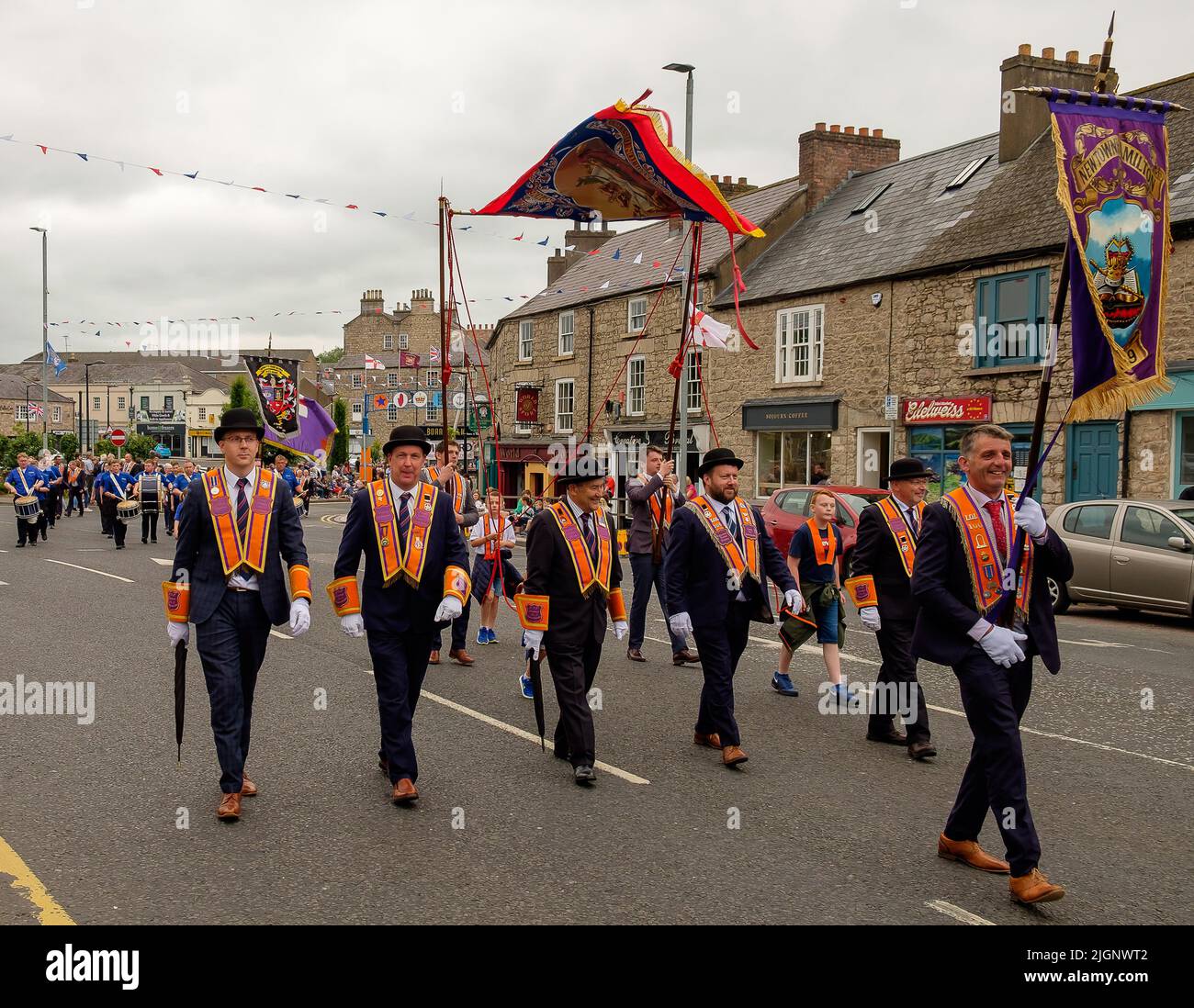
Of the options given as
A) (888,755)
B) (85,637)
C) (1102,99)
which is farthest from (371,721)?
(1102,99)

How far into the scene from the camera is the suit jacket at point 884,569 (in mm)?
7306

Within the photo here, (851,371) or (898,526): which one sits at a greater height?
(851,371)

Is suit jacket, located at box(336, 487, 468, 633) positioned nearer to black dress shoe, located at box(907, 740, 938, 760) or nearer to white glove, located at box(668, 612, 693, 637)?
white glove, located at box(668, 612, 693, 637)

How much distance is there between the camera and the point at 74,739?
7094mm

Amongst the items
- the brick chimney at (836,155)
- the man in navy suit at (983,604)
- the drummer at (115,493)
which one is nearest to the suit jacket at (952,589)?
the man in navy suit at (983,604)

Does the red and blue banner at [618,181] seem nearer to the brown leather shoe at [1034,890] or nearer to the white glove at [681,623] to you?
the white glove at [681,623]

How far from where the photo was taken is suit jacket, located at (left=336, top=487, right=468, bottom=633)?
607 cm

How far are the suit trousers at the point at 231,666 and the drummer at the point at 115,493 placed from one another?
695 inches

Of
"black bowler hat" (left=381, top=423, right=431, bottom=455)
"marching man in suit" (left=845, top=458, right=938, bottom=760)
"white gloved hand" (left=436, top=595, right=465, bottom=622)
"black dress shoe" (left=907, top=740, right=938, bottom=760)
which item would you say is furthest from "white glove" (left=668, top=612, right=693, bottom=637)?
"black bowler hat" (left=381, top=423, right=431, bottom=455)

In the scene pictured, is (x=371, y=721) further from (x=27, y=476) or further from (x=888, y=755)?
(x=27, y=476)

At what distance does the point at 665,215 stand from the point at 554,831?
6.56 meters

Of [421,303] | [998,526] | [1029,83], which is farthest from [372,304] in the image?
[998,526]

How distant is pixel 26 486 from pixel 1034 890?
22136mm

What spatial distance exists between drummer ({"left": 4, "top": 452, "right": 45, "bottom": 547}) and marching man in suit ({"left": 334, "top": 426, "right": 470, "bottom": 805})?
18.5m
